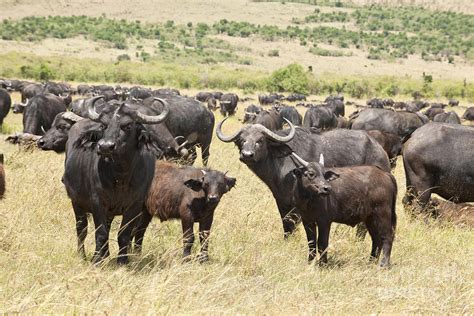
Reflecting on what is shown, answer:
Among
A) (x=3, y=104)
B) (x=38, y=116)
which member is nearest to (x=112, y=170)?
(x=38, y=116)

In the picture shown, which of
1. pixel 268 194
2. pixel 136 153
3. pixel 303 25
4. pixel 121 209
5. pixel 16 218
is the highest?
pixel 136 153

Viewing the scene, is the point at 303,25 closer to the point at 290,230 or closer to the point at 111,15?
the point at 111,15

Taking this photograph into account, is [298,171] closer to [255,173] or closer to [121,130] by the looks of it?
[255,173]

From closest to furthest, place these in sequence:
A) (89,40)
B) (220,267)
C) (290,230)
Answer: (220,267) → (290,230) → (89,40)

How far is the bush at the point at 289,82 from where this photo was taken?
2342 inches

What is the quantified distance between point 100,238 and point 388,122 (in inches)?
504

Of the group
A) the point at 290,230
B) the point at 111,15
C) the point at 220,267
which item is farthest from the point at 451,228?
the point at 111,15

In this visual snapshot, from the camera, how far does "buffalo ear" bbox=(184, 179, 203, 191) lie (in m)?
7.41

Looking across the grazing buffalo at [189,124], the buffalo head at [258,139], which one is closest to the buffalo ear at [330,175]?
the buffalo head at [258,139]

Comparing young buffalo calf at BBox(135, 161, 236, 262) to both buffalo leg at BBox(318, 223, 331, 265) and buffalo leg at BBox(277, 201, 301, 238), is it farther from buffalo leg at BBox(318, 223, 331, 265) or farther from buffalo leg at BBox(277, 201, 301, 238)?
buffalo leg at BBox(318, 223, 331, 265)

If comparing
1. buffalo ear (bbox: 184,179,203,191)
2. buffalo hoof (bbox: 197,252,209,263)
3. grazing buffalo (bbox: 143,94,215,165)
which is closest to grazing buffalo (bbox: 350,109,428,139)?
grazing buffalo (bbox: 143,94,215,165)

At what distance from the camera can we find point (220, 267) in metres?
6.91

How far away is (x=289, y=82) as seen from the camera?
2351 inches

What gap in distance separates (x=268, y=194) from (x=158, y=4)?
493 ft
